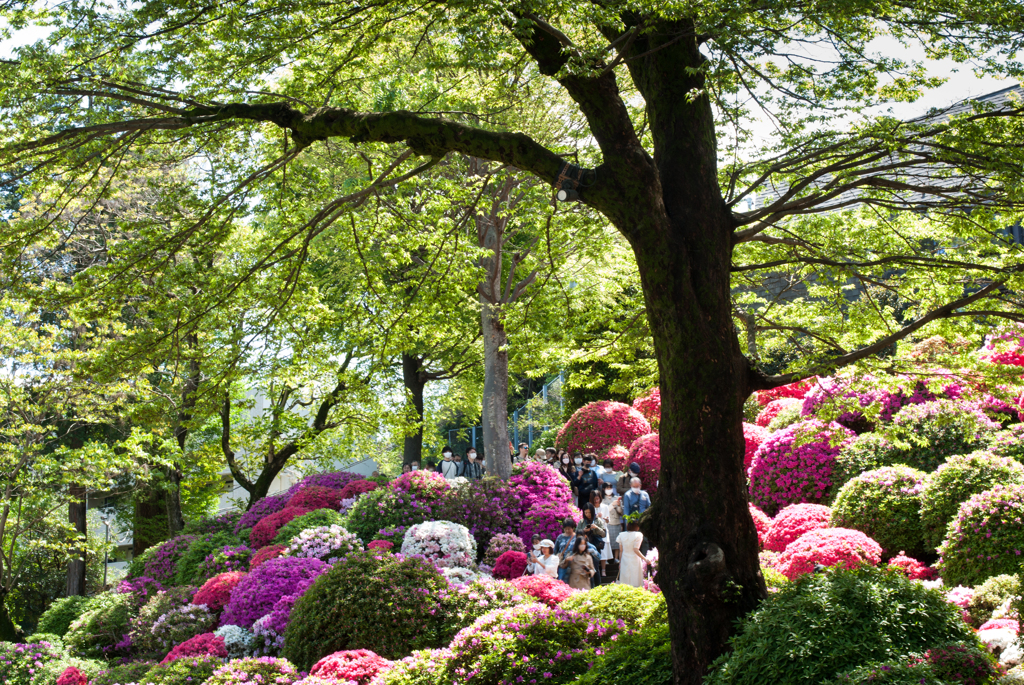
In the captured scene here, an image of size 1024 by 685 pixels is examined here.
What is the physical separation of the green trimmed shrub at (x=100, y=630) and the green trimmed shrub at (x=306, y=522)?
253 cm

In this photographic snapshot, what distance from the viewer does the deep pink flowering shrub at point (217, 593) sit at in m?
10.7

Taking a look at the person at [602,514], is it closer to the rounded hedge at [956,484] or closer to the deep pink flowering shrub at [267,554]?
the rounded hedge at [956,484]

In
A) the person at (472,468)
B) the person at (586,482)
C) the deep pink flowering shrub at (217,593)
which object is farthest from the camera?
the person at (472,468)

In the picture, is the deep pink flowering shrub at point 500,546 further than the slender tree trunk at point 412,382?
No

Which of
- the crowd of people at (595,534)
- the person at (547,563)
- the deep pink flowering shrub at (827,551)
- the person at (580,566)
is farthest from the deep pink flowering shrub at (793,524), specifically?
the person at (547,563)

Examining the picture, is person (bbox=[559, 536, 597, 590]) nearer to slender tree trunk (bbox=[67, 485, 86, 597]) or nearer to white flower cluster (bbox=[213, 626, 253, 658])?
white flower cluster (bbox=[213, 626, 253, 658])

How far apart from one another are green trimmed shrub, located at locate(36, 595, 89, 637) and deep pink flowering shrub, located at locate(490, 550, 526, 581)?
894 cm

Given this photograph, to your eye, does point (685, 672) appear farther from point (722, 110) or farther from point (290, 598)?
point (290, 598)

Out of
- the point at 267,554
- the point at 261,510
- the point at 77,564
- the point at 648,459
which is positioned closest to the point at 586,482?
the point at 648,459

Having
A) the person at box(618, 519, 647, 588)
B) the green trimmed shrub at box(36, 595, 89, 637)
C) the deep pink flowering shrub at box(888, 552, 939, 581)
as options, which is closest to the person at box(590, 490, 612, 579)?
the person at box(618, 519, 647, 588)

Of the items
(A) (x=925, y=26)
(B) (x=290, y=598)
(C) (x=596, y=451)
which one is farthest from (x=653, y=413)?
(A) (x=925, y=26)

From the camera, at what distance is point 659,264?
5316 mm

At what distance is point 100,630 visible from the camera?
12000 mm

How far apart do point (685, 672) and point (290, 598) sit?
5.82 m
